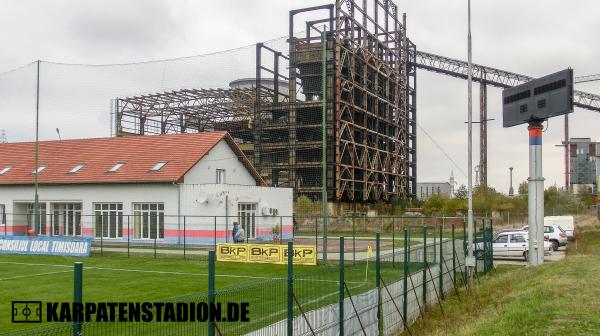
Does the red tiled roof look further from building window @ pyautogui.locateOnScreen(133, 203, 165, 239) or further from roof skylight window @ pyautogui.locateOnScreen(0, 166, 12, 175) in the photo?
building window @ pyautogui.locateOnScreen(133, 203, 165, 239)

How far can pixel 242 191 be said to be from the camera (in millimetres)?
39062

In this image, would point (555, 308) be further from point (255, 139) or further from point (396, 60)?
point (396, 60)

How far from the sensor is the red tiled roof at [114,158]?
38.8m

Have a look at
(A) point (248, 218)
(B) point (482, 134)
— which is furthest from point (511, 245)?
(B) point (482, 134)

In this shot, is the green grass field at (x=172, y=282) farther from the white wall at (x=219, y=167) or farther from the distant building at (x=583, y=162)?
the distant building at (x=583, y=162)

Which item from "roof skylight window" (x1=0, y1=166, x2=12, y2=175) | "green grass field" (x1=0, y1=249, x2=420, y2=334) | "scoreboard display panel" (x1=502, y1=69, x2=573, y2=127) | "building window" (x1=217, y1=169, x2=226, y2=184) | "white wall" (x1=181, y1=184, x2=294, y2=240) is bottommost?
"green grass field" (x1=0, y1=249, x2=420, y2=334)

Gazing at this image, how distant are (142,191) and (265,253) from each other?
556 inches

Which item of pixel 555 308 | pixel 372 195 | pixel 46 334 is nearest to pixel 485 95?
pixel 372 195

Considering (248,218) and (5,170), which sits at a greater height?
(5,170)

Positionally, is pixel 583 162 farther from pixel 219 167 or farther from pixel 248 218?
pixel 248 218

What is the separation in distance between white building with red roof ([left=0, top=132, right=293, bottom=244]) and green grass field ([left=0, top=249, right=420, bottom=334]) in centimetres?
652

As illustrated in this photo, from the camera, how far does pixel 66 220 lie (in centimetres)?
4022

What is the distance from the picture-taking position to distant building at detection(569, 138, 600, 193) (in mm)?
117269

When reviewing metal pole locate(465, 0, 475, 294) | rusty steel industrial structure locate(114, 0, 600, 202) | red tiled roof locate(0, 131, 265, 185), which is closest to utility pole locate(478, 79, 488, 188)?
rusty steel industrial structure locate(114, 0, 600, 202)
